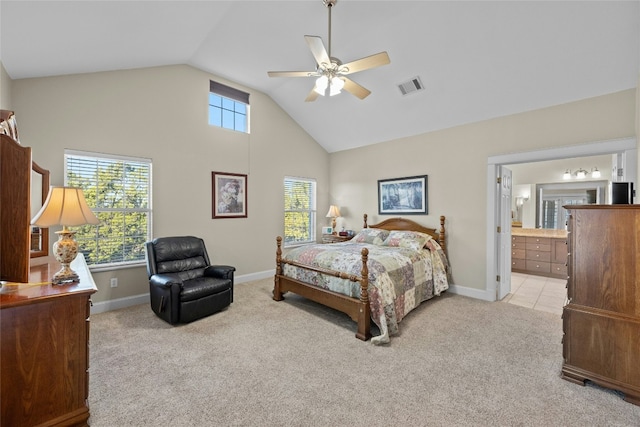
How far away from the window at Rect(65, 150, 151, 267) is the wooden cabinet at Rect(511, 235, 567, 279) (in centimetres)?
710

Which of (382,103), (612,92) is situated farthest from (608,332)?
(382,103)

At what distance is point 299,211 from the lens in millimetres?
6172

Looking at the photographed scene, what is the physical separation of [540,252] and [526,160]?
2891mm

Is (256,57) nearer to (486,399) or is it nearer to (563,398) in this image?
(486,399)

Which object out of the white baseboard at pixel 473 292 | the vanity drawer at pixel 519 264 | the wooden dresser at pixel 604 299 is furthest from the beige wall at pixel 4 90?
the vanity drawer at pixel 519 264

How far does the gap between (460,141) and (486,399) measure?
12.1 ft

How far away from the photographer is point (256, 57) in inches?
165

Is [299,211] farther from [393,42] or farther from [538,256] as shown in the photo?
[538,256]

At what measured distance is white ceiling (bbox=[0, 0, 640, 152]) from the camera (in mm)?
2604

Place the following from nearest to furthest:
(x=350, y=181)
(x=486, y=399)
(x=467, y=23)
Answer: (x=486, y=399), (x=467, y=23), (x=350, y=181)

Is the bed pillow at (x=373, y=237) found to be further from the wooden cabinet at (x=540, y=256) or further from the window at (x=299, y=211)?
the wooden cabinet at (x=540, y=256)

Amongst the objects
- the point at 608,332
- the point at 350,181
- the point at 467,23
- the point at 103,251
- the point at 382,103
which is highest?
the point at 467,23

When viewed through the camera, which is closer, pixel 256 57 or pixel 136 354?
pixel 136 354

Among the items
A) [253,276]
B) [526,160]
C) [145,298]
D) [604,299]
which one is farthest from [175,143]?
[604,299]
